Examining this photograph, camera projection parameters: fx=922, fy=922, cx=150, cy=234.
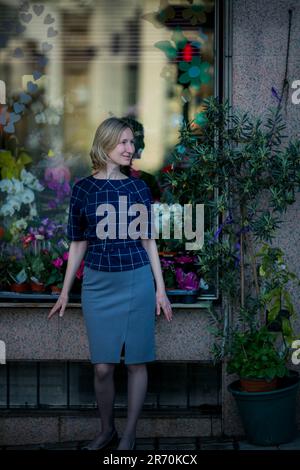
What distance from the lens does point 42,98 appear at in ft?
22.4

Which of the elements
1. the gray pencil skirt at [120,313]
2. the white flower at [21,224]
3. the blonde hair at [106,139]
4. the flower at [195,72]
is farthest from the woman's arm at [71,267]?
the flower at [195,72]

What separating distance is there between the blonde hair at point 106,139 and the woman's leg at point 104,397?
1215 millimetres

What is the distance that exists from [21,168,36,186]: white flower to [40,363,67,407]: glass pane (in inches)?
54.0

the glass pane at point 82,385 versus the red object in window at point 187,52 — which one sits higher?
the red object in window at point 187,52

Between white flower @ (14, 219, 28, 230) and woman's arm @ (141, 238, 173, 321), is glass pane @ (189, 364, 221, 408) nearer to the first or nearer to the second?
woman's arm @ (141, 238, 173, 321)

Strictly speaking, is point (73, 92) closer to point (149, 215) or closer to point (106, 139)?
point (106, 139)

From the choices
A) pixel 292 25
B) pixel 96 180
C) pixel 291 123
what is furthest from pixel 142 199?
pixel 292 25

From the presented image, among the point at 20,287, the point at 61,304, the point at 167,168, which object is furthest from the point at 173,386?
the point at 167,168

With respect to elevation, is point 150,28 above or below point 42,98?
above

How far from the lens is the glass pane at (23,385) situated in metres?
Answer: 6.34

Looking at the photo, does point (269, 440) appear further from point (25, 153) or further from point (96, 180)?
point (25, 153)

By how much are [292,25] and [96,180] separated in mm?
1686

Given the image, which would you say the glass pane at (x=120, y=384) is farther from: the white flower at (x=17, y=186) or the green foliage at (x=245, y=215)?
the white flower at (x=17, y=186)
